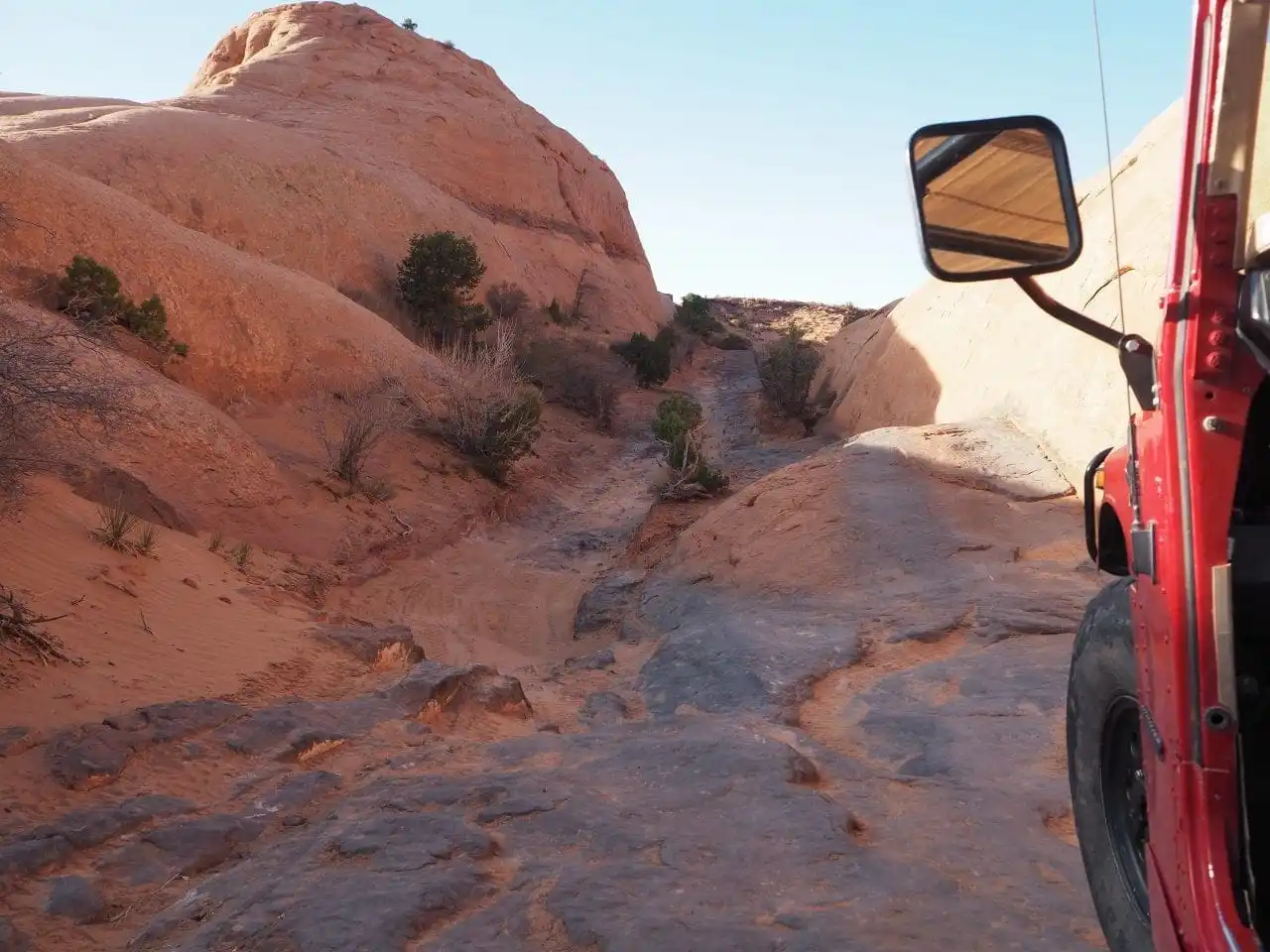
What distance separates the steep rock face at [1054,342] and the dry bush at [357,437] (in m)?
6.96

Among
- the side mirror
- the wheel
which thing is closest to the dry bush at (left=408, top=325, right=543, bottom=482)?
the wheel

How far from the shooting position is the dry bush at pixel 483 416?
1452 centimetres

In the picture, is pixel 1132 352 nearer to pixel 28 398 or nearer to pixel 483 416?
pixel 28 398

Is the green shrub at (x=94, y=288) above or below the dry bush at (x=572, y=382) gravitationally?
above

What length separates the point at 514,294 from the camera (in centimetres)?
2798

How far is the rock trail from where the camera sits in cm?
298

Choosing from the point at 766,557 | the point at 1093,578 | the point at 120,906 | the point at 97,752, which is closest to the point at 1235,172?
the point at 120,906

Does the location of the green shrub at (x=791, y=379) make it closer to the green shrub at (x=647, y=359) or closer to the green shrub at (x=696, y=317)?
the green shrub at (x=647, y=359)

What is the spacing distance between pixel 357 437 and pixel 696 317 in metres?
29.3

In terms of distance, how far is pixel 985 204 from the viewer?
2018 millimetres

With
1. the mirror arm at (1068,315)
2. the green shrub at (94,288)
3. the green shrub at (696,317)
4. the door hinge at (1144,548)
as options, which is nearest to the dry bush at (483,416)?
the green shrub at (94,288)

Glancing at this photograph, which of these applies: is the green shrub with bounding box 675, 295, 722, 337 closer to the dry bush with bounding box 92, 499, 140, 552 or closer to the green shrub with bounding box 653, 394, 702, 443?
the green shrub with bounding box 653, 394, 702, 443

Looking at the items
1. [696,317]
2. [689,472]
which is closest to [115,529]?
[689,472]

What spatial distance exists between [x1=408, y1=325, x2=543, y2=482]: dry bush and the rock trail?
6.68 metres
